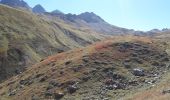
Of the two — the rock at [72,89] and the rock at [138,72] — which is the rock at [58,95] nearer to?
the rock at [72,89]

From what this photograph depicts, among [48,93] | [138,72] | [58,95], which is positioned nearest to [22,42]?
[48,93]

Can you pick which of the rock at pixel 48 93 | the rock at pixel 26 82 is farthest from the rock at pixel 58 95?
the rock at pixel 26 82

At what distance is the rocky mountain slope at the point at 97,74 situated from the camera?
56656 mm

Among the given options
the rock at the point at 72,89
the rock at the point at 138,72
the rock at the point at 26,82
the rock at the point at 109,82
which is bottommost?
the rock at the point at 26,82

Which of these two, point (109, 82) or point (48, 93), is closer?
point (48, 93)

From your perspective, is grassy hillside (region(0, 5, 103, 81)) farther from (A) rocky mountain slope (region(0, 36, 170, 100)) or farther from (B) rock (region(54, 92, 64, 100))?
(B) rock (region(54, 92, 64, 100))

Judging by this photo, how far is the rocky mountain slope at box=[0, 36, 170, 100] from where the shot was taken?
56.7 meters

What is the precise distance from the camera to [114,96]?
52875 mm

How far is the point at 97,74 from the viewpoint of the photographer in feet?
204

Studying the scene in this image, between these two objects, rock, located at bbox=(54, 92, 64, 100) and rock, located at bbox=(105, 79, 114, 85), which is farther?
rock, located at bbox=(105, 79, 114, 85)

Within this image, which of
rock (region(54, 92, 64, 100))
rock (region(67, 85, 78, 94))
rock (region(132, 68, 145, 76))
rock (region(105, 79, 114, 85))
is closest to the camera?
rock (region(54, 92, 64, 100))

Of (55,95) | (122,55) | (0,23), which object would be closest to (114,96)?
(55,95)

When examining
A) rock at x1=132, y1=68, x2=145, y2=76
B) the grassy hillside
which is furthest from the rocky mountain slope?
the grassy hillside

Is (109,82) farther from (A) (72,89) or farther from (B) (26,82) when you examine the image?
(B) (26,82)
